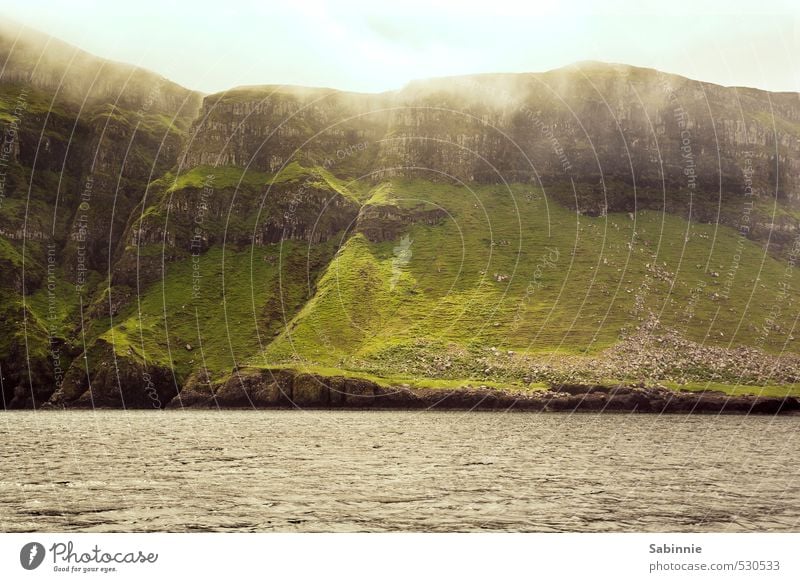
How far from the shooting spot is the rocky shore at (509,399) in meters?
162

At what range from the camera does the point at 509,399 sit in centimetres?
16812

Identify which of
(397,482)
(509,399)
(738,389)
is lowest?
(509,399)

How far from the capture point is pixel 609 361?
17762 cm

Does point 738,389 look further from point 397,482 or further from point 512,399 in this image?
point 397,482

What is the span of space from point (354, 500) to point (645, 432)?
7052 centimetres

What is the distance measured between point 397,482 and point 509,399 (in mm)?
120799

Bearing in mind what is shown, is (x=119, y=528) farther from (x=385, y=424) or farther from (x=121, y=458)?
(x=385, y=424)

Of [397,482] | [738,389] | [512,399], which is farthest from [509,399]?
[397,482]

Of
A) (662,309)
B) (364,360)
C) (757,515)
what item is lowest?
(364,360)

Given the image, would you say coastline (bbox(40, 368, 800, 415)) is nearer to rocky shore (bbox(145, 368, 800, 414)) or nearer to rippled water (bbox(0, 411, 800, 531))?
rocky shore (bbox(145, 368, 800, 414))

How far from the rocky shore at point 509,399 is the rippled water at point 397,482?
231 feet

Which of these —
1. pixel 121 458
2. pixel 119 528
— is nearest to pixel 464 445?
pixel 121 458

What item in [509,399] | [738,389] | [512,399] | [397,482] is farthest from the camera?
[738,389]

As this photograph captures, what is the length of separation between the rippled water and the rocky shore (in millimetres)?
70344
